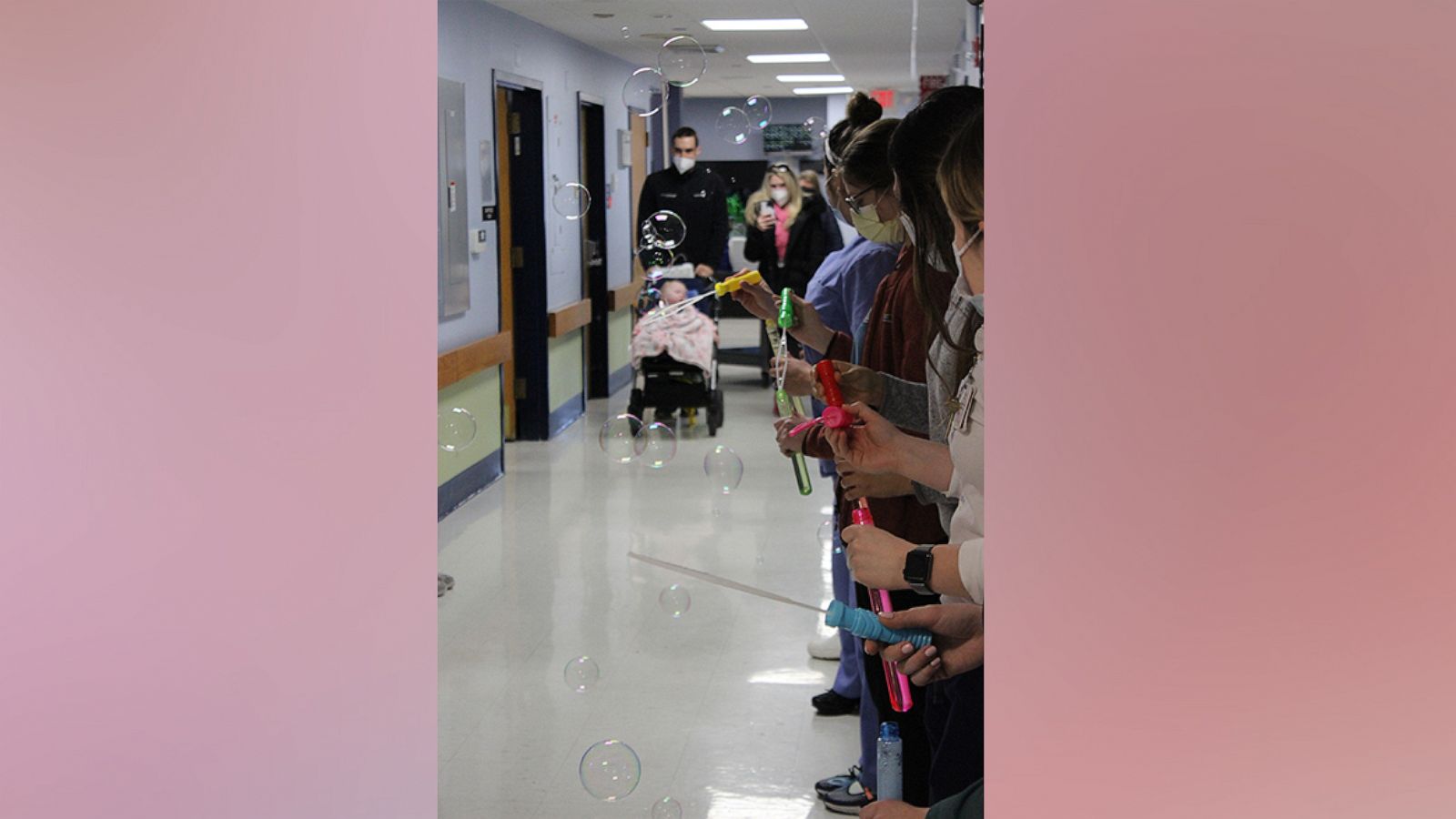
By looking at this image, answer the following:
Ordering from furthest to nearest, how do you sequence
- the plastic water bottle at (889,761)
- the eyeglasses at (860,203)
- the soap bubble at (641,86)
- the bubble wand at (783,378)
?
1. the soap bubble at (641,86)
2. the eyeglasses at (860,203)
3. the bubble wand at (783,378)
4. the plastic water bottle at (889,761)

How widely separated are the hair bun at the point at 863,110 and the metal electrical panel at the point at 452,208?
396 cm

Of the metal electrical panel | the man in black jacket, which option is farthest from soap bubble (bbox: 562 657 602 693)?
the man in black jacket

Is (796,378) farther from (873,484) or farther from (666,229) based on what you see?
(666,229)

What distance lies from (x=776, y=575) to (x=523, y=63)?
4.56 metres

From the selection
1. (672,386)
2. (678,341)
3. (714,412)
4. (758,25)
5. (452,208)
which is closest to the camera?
(452,208)

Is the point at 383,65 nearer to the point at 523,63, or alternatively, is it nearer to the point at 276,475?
the point at 276,475

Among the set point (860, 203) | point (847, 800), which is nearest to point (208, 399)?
point (860, 203)

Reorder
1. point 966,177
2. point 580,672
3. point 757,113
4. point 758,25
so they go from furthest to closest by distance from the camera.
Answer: point 758,25 < point 757,113 < point 580,672 < point 966,177

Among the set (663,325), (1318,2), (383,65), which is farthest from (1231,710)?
(663,325)

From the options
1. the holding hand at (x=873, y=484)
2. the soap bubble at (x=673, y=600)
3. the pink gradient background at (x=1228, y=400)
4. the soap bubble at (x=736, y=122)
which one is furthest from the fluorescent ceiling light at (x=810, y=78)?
the pink gradient background at (x=1228, y=400)

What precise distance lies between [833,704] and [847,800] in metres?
0.72

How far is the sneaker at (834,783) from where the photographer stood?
3.68 metres

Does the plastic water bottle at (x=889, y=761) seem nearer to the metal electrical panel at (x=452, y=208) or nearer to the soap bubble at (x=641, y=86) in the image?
the soap bubble at (x=641, y=86)

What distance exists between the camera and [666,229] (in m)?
5.04
